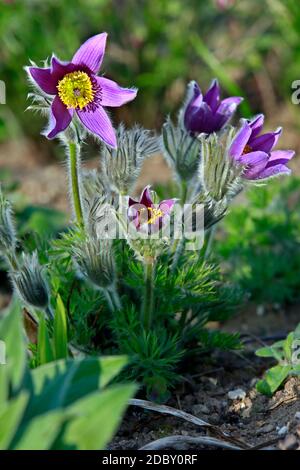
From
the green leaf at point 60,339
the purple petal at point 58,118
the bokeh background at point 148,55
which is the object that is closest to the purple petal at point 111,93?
the purple petal at point 58,118

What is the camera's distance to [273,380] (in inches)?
84.4

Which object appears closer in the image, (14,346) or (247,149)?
(14,346)

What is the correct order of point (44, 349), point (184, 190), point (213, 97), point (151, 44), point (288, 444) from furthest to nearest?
point (151, 44), point (184, 190), point (213, 97), point (44, 349), point (288, 444)

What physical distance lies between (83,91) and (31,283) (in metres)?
0.50

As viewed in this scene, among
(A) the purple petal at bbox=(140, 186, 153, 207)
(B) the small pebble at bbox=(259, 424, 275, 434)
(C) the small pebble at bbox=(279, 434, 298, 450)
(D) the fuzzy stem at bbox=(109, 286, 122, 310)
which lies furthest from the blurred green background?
(C) the small pebble at bbox=(279, 434, 298, 450)

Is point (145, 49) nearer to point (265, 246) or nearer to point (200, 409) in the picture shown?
point (265, 246)

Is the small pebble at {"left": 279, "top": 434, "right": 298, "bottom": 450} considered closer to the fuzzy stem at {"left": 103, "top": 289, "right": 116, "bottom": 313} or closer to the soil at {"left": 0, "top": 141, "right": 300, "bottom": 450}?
the soil at {"left": 0, "top": 141, "right": 300, "bottom": 450}

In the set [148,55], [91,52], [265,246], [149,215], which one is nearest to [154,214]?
[149,215]

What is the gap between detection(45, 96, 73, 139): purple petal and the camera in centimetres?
189

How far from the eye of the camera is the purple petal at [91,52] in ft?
6.41

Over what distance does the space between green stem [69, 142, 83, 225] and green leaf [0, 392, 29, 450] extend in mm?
717

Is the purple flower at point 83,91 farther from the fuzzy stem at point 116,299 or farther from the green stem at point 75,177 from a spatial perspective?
the fuzzy stem at point 116,299
